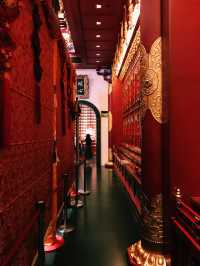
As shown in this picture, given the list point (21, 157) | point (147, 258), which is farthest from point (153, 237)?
point (21, 157)

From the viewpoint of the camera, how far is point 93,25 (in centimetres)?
681

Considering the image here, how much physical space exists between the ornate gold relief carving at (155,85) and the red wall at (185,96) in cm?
19

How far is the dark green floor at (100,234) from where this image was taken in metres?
2.57

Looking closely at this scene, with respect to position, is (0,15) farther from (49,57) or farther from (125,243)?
(125,243)

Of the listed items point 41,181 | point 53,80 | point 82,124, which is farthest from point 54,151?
point 82,124

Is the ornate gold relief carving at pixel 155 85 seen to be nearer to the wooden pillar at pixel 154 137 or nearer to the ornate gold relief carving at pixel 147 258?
the wooden pillar at pixel 154 137

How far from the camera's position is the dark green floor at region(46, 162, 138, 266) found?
8.44 feet

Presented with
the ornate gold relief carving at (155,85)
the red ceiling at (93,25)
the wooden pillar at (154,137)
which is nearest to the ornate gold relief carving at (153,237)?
the wooden pillar at (154,137)

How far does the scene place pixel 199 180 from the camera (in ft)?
6.76

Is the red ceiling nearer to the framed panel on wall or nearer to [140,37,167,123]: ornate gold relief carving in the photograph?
A: the framed panel on wall

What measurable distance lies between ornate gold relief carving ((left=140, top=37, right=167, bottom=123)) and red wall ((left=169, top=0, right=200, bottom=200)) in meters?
0.19

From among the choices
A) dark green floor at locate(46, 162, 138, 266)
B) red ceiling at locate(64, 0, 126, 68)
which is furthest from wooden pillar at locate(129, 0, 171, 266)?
red ceiling at locate(64, 0, 126, 68)

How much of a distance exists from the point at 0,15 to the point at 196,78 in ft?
4.91

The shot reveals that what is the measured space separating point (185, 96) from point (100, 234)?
A: 2.11 metres
